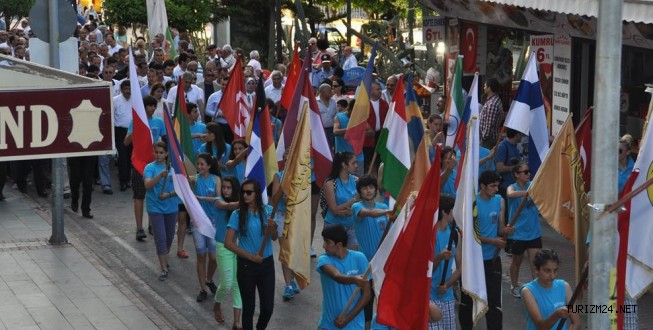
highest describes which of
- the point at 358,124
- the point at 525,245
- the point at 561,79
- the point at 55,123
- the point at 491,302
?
the point at 55,123

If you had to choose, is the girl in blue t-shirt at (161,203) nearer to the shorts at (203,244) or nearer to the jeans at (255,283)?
the shorts at (203,244)

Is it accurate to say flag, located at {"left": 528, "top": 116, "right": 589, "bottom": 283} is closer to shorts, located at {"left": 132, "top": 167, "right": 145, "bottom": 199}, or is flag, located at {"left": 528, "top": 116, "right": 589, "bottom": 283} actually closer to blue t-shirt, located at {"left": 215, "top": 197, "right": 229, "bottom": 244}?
blue t-shirt, located at {"left": 215, "top": 197, "right": 229, "bottom": 244}

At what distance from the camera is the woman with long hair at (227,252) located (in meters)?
11.6

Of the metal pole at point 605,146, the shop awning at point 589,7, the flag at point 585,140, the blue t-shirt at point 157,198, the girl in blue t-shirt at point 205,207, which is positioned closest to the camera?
the metal pole at point 605,146

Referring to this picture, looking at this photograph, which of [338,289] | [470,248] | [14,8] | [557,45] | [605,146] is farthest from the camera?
[14,8]

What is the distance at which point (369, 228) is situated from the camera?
11180mm

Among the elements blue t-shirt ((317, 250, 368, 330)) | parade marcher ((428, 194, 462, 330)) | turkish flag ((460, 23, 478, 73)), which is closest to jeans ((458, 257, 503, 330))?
parade marcher ((428, 194, 462, 330))

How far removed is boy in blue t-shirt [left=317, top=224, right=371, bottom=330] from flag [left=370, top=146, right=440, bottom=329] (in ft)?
1.14

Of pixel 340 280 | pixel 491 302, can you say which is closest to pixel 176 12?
pixel 491 302

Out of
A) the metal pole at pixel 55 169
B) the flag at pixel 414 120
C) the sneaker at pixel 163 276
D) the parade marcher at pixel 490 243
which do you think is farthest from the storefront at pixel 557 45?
the metal pole at pixel 55 169

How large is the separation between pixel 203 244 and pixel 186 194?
601 mm

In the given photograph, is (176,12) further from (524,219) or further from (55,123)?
(55,123)

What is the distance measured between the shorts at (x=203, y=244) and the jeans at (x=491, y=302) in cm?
295

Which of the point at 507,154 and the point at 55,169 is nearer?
the point at 507,154
